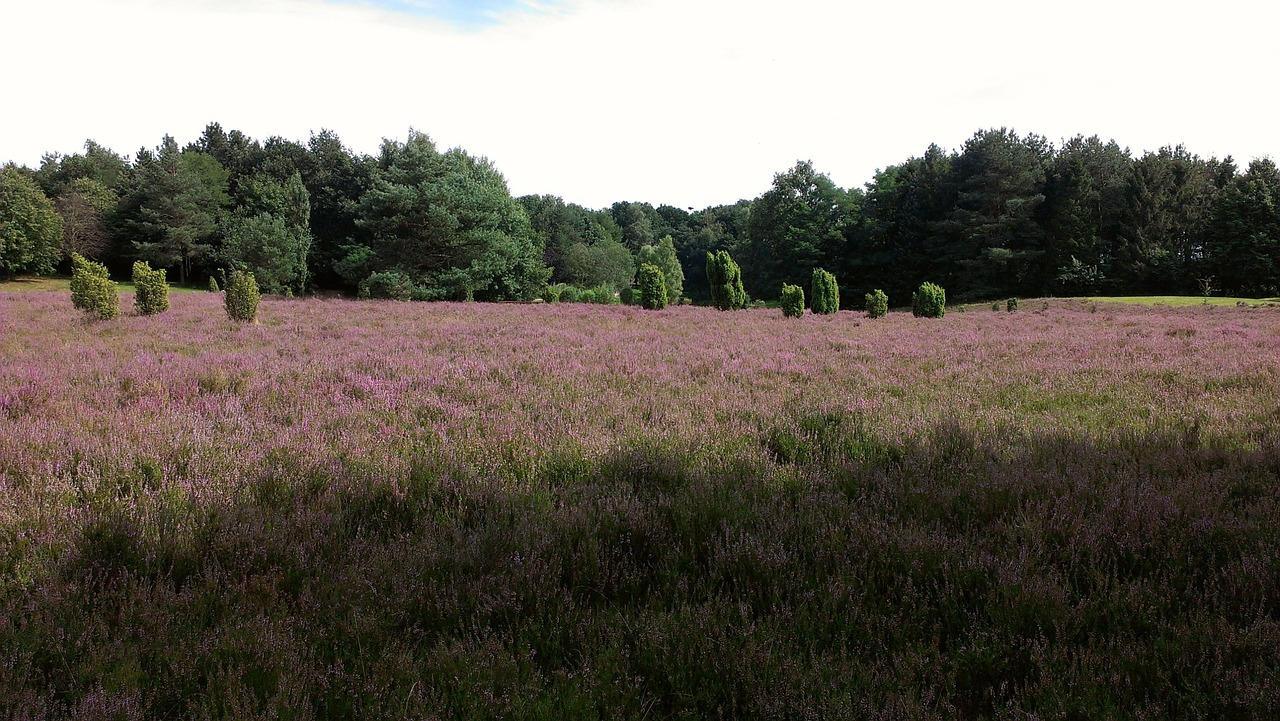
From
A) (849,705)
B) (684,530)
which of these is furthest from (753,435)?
(849,705)

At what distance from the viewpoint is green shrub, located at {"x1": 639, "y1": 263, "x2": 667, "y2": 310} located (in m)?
24.4

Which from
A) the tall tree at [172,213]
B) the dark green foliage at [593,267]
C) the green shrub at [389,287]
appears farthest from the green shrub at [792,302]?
the dark green foliage at [593,267]

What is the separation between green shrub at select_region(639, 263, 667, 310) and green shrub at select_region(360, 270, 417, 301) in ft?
56.2

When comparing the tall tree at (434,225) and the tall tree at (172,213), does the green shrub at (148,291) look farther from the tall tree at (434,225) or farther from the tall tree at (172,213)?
the tall tree at (172,213)

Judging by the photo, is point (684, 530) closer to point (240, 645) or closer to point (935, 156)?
point (240, 645)

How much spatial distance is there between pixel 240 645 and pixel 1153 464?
5.47 m

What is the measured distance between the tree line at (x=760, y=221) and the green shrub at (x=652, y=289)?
702 inches

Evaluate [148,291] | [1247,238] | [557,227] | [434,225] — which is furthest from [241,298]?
[557,227]

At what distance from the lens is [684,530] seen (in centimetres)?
344

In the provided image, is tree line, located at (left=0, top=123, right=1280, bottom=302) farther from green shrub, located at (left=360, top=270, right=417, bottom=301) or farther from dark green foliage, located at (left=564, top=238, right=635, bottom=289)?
dark green foliage, located at (left=564, top=238, right=635, bottom=289)

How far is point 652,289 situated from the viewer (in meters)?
24.4

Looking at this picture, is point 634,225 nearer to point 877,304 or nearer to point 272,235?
point 272,235

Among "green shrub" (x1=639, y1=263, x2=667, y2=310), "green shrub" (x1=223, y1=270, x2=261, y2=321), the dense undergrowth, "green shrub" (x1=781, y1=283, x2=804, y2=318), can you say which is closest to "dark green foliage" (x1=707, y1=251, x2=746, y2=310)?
"green shrub" (x1=639, y1=263, x2=667, y2=310)

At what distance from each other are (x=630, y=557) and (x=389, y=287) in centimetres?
→ 3613
